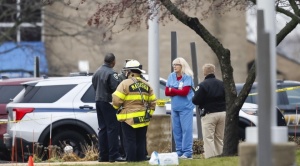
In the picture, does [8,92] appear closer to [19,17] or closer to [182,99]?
[182,99]

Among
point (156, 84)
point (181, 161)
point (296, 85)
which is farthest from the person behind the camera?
point (296, 85)

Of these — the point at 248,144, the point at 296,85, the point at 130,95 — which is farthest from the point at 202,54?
the point at 248,144

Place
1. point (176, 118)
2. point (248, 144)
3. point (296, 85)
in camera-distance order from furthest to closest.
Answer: point (296, 85) → point (176, 118) → point (248, 144)

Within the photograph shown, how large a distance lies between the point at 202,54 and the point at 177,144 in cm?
2561

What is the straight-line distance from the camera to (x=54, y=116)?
1845 centimetres

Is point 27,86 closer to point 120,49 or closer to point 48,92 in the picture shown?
point 48,92

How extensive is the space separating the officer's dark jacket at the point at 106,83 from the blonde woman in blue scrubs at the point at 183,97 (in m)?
1.08

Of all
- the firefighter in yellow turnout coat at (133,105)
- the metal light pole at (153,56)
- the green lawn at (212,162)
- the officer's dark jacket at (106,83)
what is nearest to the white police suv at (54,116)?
the metal light pole at (153,56)

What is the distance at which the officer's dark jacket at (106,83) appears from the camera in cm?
1565

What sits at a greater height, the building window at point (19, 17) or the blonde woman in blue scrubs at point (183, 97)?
the building window at point (19, 17)

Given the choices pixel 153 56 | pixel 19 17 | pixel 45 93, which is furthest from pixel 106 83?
pixel 19 17

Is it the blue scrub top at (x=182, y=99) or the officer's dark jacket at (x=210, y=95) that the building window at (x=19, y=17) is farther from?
the officer's dark jacket at (x=210, y=95)

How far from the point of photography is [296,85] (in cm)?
2075

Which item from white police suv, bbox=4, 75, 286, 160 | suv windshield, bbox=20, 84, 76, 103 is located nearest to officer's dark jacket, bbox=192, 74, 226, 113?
white police suv, bbox=4, 75, 286, 160
